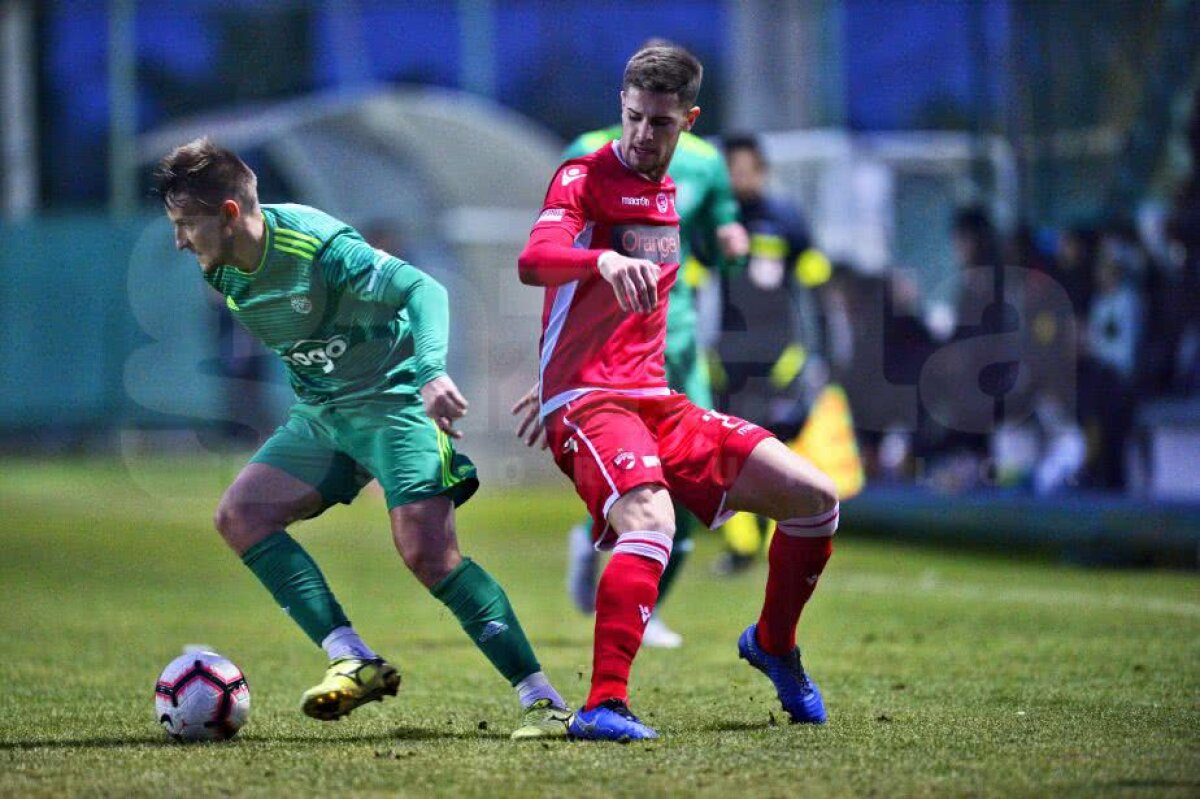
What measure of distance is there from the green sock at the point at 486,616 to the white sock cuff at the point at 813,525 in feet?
2.92

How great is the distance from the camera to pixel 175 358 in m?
25.9

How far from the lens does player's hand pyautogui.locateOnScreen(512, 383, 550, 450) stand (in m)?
5.76

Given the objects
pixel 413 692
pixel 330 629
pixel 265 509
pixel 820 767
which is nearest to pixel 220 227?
pixel 265 509

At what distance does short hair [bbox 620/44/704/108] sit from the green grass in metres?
1.90

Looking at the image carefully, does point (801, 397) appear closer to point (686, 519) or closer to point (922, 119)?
point (686, 519)

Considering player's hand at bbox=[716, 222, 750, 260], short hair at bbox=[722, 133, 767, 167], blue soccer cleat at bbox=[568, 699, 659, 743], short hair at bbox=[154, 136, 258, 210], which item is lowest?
blue soccer cleat at bbox=[568, 699, 659, 743]

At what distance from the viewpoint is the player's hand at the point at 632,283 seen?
5.09m

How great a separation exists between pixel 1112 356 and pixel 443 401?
28.2ft

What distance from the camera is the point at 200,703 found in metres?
5.45

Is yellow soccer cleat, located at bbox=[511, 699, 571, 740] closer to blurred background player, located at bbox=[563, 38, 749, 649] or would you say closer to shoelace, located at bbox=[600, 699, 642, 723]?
shoelace, located at bbox=[600, 699, 642, 723]

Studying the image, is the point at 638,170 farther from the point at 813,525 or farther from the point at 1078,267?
the point at 1078,267

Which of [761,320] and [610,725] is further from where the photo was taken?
[761,320]

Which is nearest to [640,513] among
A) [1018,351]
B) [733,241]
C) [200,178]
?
[200,178]

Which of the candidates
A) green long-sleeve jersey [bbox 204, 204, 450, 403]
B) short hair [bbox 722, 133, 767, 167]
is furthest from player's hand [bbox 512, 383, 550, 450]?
short hair [bbox 722, 133, 767, 167]
